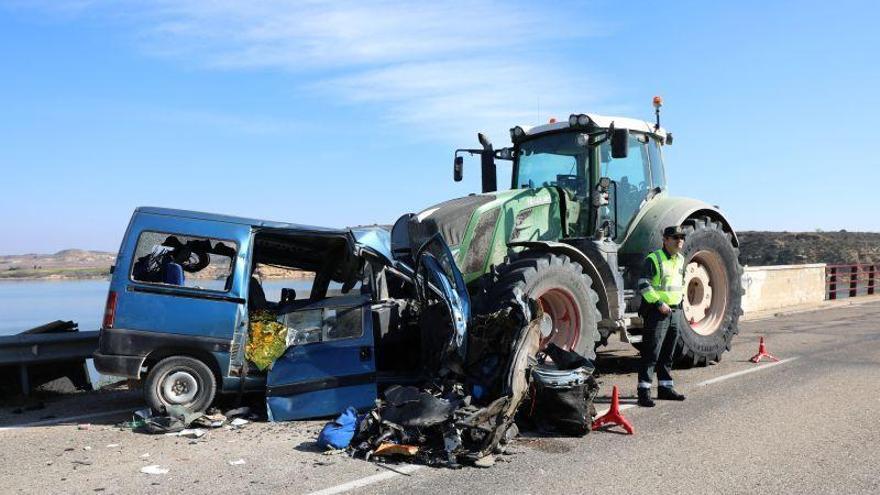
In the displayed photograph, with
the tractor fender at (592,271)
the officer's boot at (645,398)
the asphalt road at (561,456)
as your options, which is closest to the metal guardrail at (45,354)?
the asphalt road at (561,456)

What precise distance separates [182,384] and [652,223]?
5763mm

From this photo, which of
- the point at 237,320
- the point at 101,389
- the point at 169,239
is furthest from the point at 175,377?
the point at 101,389

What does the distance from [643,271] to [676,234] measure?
Result: 1638mm

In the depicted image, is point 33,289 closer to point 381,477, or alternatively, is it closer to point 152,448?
point 152,448

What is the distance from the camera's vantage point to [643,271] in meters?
9.11

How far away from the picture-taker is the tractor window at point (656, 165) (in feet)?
32.5

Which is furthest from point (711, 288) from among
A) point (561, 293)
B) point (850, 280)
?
point (850, 280)

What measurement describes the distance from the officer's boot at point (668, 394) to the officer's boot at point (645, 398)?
0.33m

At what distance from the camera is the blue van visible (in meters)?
6.55

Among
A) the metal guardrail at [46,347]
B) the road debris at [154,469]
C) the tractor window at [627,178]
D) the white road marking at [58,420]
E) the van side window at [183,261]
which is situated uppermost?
the tractor window at [627,178]

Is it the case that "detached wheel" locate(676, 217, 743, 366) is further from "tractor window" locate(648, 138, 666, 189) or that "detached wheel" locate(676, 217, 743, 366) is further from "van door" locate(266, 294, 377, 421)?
"van door" locate(266, 294, 377, 421)

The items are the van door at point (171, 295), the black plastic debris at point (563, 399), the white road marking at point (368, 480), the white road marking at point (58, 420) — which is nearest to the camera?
the white road marking at point (368, 480)

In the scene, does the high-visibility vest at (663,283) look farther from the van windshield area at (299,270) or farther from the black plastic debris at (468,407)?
the van windshield area at (299,270)

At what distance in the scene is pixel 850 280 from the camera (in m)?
22.5
